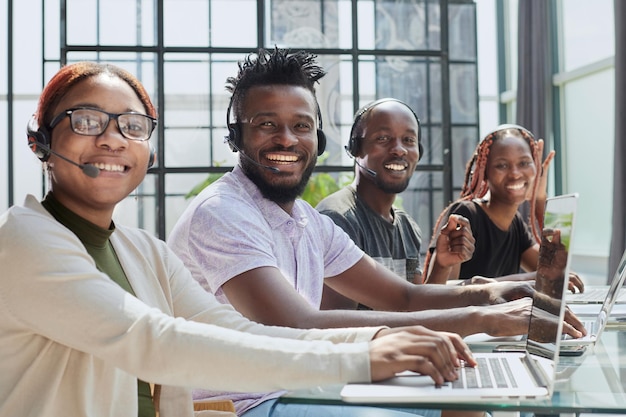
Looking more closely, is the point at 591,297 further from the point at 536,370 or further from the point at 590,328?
the point at 536,370

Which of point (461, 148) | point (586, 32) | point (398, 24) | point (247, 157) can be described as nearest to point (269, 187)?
point (247, 157)

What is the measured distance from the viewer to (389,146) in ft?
9.01

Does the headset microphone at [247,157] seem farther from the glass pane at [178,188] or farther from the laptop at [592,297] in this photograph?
the glass pane at [178,188]

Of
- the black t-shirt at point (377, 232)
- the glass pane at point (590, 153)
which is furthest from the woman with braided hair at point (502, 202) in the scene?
the glass pane at point (590, 153)

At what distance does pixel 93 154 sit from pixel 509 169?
2100mm

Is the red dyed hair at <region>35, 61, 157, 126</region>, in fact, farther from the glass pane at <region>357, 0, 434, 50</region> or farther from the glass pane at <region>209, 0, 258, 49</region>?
the glass pane at <region>357, 0, 434, 50</region>

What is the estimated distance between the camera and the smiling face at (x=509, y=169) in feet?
10.1

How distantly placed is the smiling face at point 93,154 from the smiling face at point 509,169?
202 cm

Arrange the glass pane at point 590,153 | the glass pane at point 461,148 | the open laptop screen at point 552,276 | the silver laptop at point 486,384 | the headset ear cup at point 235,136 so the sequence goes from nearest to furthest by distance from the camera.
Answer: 1. the silver laptop at point 486,384
2. the open laptop screen at point 552,276
3. the headset ear cup at point 235,136
4. the glass pane at point 461,148
5. the glass pane at point 590,153

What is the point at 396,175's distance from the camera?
2705 mm

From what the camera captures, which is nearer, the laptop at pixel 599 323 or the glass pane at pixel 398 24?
the laptop at pixel 599 323

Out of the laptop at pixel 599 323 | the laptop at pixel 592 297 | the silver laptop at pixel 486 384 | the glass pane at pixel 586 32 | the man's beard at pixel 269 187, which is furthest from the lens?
the glass pane at pixel 586 32

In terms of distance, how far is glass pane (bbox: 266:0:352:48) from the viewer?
4586mm

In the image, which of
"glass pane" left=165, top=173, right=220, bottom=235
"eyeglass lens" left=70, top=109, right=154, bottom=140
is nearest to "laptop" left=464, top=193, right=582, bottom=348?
"eyeglass lens" left=70, top=109, right=154, bottom=140
